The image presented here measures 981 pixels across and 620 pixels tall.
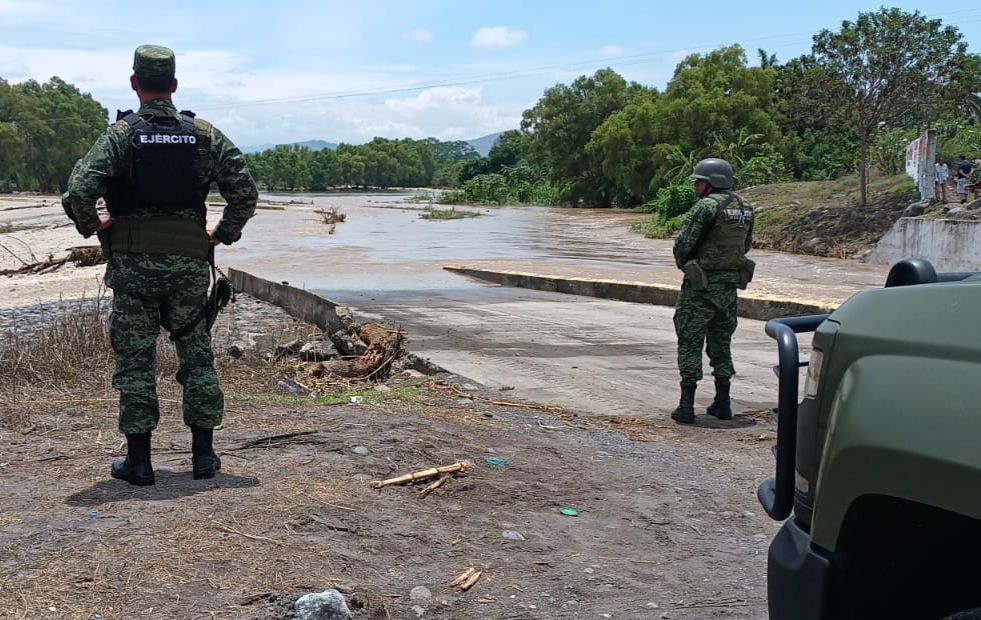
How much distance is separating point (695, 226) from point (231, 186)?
10.8 ft

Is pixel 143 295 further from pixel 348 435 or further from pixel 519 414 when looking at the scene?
pixel 519 414

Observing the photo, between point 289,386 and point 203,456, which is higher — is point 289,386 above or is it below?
below

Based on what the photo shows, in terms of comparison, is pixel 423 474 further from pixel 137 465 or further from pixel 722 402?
pixel 722 402

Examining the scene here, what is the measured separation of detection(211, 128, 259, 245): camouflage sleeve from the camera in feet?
15.2

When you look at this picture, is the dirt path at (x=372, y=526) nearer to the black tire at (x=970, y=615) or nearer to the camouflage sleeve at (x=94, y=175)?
the camouflage sleeve at (x=94, y=175)

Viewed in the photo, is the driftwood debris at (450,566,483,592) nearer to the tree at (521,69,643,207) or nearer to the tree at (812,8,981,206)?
the tree at (812,8,981,206)

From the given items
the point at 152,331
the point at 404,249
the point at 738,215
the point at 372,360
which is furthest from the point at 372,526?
the point at 404,249

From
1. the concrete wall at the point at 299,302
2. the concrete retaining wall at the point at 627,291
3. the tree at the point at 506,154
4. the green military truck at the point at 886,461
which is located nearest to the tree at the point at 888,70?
the concrete retaining wall at the point at 627,291

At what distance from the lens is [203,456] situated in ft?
15.3

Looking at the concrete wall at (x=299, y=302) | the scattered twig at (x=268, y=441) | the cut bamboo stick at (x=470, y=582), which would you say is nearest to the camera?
the cut bamboo stick at (x=470, y=582)

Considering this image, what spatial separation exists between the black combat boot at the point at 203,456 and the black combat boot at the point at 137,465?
0.66ft

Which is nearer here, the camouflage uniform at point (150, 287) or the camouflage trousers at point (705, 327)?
the camouflage uniform at point (150, 287)

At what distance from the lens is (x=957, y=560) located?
2.23m

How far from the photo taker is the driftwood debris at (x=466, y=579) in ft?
12.0
